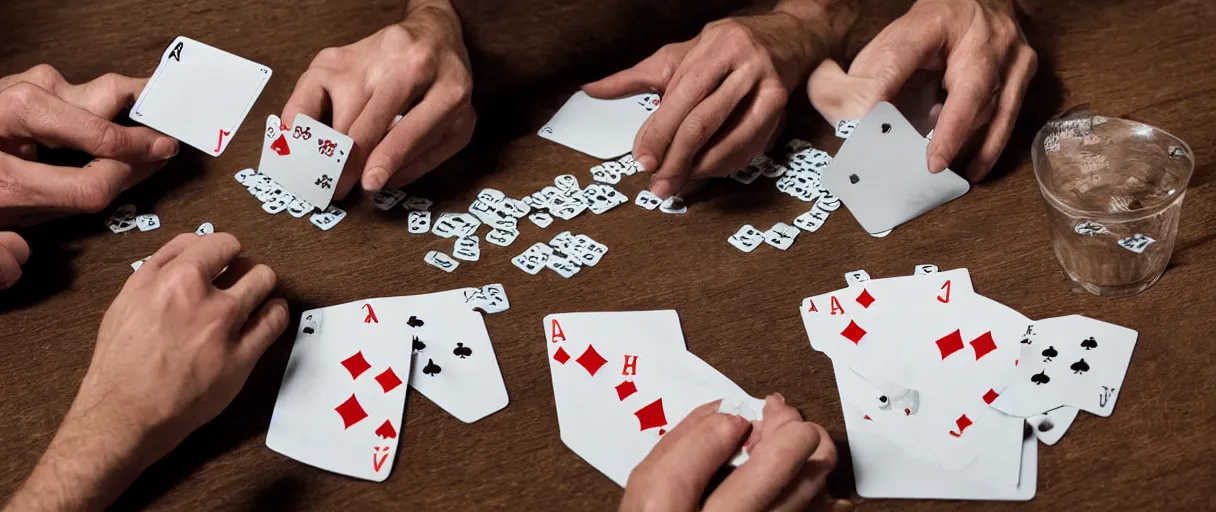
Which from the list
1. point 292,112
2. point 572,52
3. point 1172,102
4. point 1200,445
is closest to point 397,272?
point 292,112

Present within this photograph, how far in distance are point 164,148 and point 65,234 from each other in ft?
0.73

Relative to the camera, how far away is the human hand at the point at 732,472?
1.15 metres

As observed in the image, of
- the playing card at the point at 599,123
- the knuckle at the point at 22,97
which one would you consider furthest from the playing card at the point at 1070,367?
the knuckle at the point at 22,97

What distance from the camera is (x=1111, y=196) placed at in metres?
1.58

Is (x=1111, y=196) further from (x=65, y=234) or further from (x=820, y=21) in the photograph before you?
(x=65, y=234)

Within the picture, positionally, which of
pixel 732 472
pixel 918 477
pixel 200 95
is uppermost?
pixel 200 95

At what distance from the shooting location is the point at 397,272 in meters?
1.64

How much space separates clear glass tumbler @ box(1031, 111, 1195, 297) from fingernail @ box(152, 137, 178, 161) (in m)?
1.37

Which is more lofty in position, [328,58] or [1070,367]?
[328,58]

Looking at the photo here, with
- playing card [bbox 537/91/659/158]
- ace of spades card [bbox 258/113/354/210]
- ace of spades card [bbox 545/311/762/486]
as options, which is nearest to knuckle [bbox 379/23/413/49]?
ace of spades card [bbox 258/113/354/210]

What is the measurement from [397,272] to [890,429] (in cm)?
78

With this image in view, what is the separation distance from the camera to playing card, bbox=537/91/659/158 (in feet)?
6.04

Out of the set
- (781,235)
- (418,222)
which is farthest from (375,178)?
(781,235)

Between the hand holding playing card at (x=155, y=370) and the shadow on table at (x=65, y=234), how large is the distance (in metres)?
0.33
